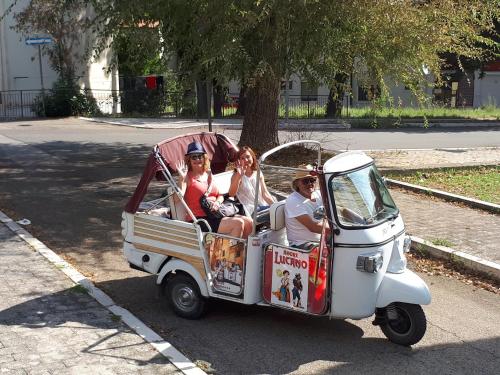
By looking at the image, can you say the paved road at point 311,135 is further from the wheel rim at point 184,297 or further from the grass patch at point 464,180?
the wheel rim at point 184,297

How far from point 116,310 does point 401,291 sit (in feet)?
8.61

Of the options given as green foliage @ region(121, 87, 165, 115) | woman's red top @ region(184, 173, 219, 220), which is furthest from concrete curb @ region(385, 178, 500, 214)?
green foliage @ region(121, 87, 165, 115)

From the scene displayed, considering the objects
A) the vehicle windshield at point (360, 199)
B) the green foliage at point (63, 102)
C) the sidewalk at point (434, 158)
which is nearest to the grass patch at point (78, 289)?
the vehicle windshield at point (360, 199)

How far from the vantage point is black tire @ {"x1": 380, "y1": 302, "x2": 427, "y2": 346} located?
537 cm

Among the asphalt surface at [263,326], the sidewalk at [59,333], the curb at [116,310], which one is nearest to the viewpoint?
the sidewalk at [59,333]

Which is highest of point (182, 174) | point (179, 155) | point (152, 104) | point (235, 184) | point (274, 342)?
point (152, 104)

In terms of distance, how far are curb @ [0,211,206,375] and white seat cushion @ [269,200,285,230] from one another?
138 centimetres

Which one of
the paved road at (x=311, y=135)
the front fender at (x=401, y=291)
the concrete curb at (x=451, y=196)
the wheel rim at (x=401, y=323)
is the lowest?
the wheel rim at (x=401, y=323)

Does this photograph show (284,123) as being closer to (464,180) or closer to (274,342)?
(464,180)

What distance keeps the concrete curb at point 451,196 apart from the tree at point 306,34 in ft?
6.98

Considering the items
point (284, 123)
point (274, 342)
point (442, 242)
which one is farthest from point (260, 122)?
point (284, 123)

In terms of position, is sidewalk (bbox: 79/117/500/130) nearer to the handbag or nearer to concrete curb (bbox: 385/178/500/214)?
concrete curb (bbox: 385/178/500/214)

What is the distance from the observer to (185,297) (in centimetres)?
612

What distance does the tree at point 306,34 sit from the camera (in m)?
10.5
